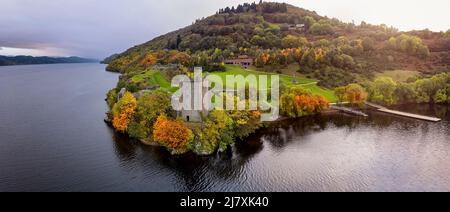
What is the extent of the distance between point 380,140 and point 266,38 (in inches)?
3542

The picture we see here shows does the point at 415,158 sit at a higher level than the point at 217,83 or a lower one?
lower

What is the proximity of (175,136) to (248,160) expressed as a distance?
9929 mm

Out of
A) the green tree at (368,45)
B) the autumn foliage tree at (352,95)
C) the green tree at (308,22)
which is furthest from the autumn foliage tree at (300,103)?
the green tree at (308,22)

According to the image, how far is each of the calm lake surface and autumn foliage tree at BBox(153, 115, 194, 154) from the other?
1510 mm

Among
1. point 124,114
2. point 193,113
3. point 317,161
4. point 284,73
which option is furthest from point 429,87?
point 124,114

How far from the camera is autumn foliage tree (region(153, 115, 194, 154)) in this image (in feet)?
128

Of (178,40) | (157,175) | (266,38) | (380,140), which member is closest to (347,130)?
(380,140)

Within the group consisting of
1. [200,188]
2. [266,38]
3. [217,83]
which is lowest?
[200,188]

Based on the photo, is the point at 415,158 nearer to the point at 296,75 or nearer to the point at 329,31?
the point at 296,75

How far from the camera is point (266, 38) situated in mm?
129500

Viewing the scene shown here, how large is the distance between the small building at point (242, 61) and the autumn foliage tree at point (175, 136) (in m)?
63.8

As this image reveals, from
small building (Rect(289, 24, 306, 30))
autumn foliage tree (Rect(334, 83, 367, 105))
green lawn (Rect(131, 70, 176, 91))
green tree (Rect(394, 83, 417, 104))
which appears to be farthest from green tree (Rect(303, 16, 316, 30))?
green lawn (Rect(131, 70, 176, 91))

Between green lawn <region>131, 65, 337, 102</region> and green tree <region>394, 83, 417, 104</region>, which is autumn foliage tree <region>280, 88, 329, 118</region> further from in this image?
green tree <region>394, 83, 417, 104</region>

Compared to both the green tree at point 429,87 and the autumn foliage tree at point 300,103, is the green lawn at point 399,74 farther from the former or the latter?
the autumn foliage tree at point 300,103
